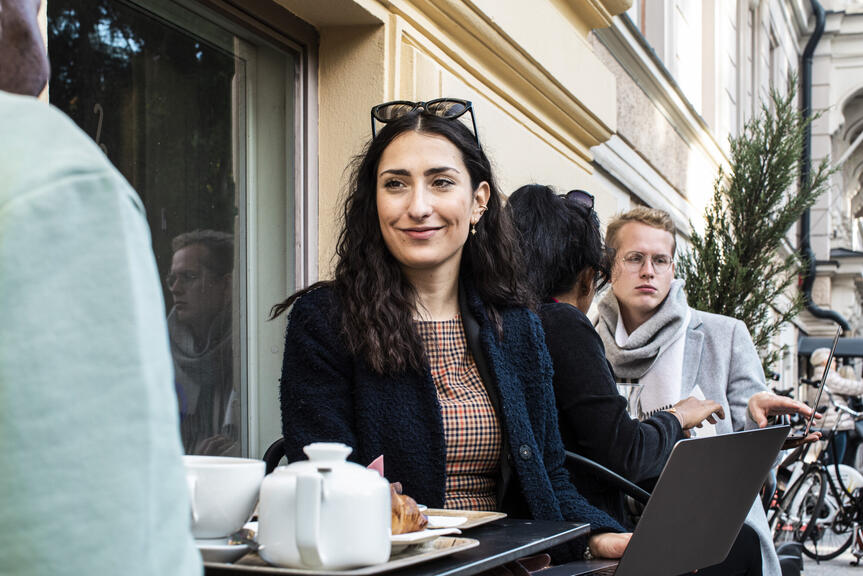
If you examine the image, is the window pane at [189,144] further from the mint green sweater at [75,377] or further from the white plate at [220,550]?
the mint green sweater at [75,377]

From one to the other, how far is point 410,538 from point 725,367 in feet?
9.75

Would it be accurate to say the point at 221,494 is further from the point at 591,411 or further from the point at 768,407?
the point at 768,407

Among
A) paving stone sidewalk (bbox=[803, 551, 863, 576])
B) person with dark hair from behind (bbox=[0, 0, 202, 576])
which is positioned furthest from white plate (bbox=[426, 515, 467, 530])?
Answer: paving stone sidewalk (bbox=[803, 551, 863, 576])

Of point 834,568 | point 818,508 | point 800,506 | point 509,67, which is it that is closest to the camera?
point 509,67

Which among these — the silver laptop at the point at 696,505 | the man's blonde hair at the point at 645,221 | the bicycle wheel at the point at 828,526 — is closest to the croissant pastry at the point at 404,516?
the silver laptop at the point at 696,505

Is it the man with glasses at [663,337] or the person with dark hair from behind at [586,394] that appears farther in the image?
the man with glasses at [663,337]

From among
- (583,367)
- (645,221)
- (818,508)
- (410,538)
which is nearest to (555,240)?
(583,367)

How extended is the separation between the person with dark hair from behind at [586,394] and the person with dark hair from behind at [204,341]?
0.96 meters

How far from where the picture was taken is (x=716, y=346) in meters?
4.18

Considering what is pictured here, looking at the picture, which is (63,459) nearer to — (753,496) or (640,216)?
(753,496)

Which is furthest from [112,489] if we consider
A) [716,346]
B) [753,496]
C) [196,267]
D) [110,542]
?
[716,346]

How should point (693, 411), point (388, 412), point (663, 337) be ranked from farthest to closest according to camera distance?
point (663, 337) < point (693, 411) < point (388, 412)

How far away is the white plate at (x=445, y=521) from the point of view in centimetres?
166

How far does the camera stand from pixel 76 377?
25.3 inches
